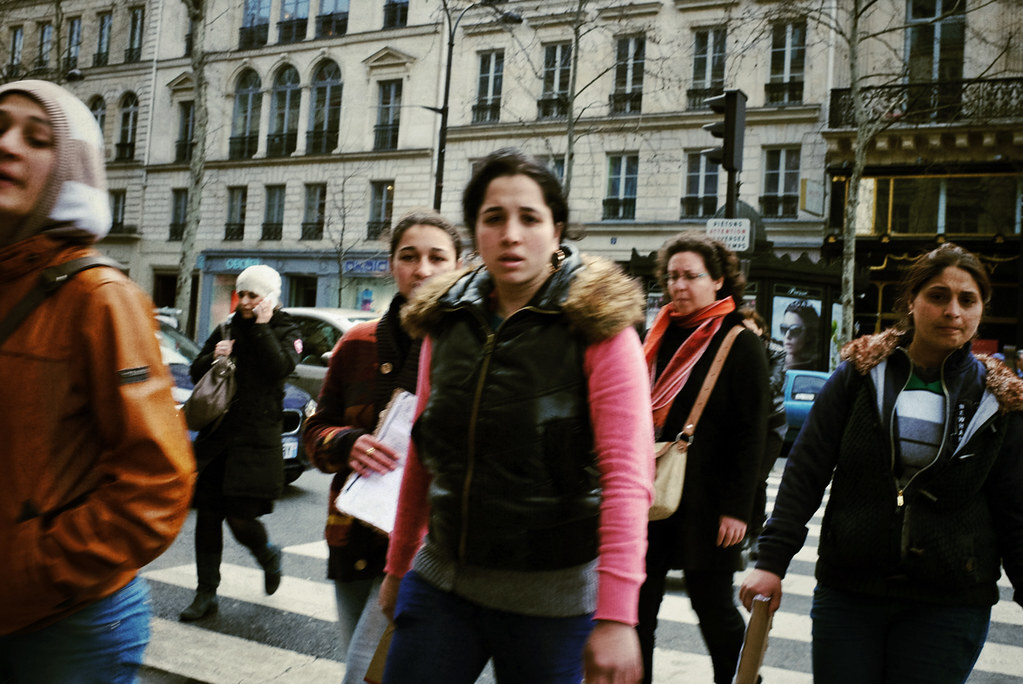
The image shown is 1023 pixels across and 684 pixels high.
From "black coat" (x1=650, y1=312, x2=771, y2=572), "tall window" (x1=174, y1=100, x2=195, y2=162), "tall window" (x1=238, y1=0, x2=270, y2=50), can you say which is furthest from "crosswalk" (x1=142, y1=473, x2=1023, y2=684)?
"tall window" (x1=174, y1=100, x2=195, y2=162)

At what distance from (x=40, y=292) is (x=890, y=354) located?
7.45 ft

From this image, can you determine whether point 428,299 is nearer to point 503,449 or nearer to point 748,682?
point 503,449

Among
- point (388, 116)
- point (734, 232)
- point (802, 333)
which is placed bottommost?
point (802, 333)

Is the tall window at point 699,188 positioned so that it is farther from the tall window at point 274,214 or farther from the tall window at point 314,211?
the tall window at point 274,214

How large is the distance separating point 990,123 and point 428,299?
24.1m

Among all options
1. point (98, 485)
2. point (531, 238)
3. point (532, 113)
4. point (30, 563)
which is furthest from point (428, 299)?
point (532, 113)

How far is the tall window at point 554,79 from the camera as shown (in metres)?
28.1

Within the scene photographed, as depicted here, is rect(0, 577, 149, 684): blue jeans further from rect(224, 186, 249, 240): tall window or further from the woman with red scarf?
rect(224, 186, 249, 240): tall window

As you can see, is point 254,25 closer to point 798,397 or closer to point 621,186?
point 621,186

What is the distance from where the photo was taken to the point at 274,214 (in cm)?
3359

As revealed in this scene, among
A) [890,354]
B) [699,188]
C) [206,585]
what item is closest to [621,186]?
[699,188]

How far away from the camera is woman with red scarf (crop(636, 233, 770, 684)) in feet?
11.7

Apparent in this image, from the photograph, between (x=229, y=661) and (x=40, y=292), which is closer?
(x=40, y=292)

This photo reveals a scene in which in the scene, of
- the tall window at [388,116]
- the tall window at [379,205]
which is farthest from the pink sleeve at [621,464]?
the tall window at [388,116]
